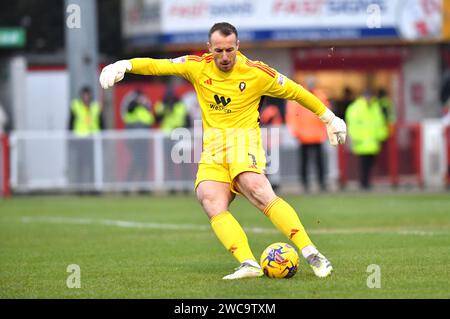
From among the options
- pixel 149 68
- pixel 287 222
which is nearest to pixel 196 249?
pixel 287 222

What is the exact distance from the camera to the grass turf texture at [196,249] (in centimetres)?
846

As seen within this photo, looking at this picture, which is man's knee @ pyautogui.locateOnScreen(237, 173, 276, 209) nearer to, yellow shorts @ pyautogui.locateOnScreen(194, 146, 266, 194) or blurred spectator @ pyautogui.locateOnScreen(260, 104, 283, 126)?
yellow shorts @ pyautogui.locateOnScreen(194, 146, 266, 194)

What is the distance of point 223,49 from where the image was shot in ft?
29.9

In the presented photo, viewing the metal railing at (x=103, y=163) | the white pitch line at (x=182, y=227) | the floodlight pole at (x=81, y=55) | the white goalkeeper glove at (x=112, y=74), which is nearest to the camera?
the white goalkeeper glove at (x=112, y=74)

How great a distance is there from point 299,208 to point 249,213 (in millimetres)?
1220

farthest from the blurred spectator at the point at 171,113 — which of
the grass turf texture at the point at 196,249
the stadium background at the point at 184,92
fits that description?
the grass turf texture at the point at 196,249

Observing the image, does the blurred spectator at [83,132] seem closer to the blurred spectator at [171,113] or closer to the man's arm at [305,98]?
the blurred spectator at [171,113]

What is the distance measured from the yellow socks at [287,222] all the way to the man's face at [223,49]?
1.10 meters

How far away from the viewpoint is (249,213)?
56.4ft

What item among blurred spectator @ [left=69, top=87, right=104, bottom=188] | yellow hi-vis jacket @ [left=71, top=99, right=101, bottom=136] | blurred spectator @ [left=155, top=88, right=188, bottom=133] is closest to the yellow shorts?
blurred spectator @ [left=69, top=87, right=104, bottom=188]

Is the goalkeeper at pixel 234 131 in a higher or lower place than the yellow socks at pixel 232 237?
higher

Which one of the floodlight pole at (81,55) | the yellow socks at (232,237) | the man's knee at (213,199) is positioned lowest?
the yellow socks at (232,237)

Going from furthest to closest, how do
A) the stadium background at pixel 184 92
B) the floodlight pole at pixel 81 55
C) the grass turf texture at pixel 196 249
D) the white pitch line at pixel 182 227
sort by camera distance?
the floodlight pole at pixel 81 55, the stadium background at pixel 184 92, the white pitch line at pixel 182 227, the grass turf texture at pixel 196 249

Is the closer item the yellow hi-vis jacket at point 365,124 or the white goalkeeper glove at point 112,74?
the white goalkeeper glove at point 112,74
